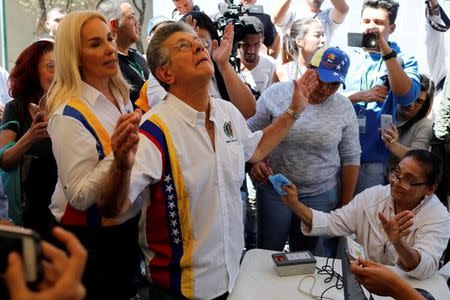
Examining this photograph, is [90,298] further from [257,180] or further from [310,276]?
[257,180]

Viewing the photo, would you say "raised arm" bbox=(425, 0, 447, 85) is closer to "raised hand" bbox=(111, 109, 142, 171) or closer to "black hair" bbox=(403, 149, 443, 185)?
"black hair" bbox=(403, 149, 443, 185)

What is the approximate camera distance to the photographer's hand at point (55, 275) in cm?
60

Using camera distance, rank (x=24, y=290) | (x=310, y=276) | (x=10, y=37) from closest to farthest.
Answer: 1. (x=24, y=290)
2. (x=310, y=276)
3. (x=10, y=37)

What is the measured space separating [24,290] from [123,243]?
42.0 inches

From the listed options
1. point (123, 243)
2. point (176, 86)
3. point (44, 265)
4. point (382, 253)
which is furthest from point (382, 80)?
point (44, 265)

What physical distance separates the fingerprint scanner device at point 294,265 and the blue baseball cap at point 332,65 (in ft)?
2.83

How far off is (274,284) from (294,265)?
0.37 feet

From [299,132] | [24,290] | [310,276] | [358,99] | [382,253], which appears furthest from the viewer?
[358,99]

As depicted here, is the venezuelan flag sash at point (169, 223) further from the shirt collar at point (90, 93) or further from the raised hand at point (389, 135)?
the raised hand at point (389, 135)

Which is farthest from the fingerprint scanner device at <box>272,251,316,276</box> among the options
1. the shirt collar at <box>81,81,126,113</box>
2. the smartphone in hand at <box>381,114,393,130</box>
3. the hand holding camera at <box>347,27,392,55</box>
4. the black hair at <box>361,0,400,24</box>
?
the black hair at <box>361,0,400,24</box>

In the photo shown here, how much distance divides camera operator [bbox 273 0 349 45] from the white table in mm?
1870

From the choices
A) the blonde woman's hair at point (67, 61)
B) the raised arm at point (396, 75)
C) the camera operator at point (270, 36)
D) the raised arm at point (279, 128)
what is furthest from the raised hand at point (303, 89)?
the camera operator at point (270, 36)

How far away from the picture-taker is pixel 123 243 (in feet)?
5.44

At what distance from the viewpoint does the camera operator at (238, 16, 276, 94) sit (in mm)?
2922
